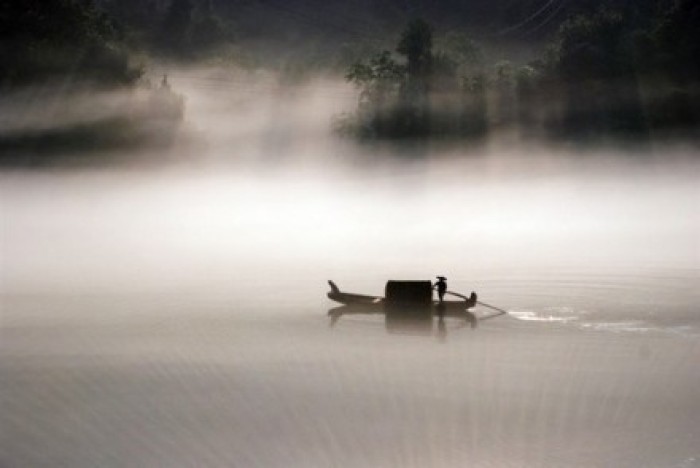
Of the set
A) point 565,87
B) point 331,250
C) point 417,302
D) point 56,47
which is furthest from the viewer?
point 565,87

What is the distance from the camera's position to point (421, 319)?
120 feet

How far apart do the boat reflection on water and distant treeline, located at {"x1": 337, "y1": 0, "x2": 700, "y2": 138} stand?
55138mm

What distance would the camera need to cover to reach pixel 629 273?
159ft

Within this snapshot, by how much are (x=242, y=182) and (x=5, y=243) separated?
3669 centimetres

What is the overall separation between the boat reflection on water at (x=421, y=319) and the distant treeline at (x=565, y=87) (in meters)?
55.1

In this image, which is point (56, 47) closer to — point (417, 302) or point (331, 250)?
point (331, 250)

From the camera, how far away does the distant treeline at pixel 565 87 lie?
294ft

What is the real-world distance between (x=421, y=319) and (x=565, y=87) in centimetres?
6069

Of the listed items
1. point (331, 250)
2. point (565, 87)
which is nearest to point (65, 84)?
point (331, 250)

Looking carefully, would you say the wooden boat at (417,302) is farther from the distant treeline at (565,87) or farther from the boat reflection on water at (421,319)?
the distant treeline at (565,87)

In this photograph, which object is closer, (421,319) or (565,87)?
(421,319)

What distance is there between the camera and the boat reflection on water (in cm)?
3572

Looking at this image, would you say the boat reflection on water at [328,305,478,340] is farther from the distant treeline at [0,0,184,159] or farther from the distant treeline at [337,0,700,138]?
the distant treeline at [337,0,700,138]

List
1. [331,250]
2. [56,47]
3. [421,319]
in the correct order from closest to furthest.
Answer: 1. [421,319]
2. [331,250]
3. [56,47]
